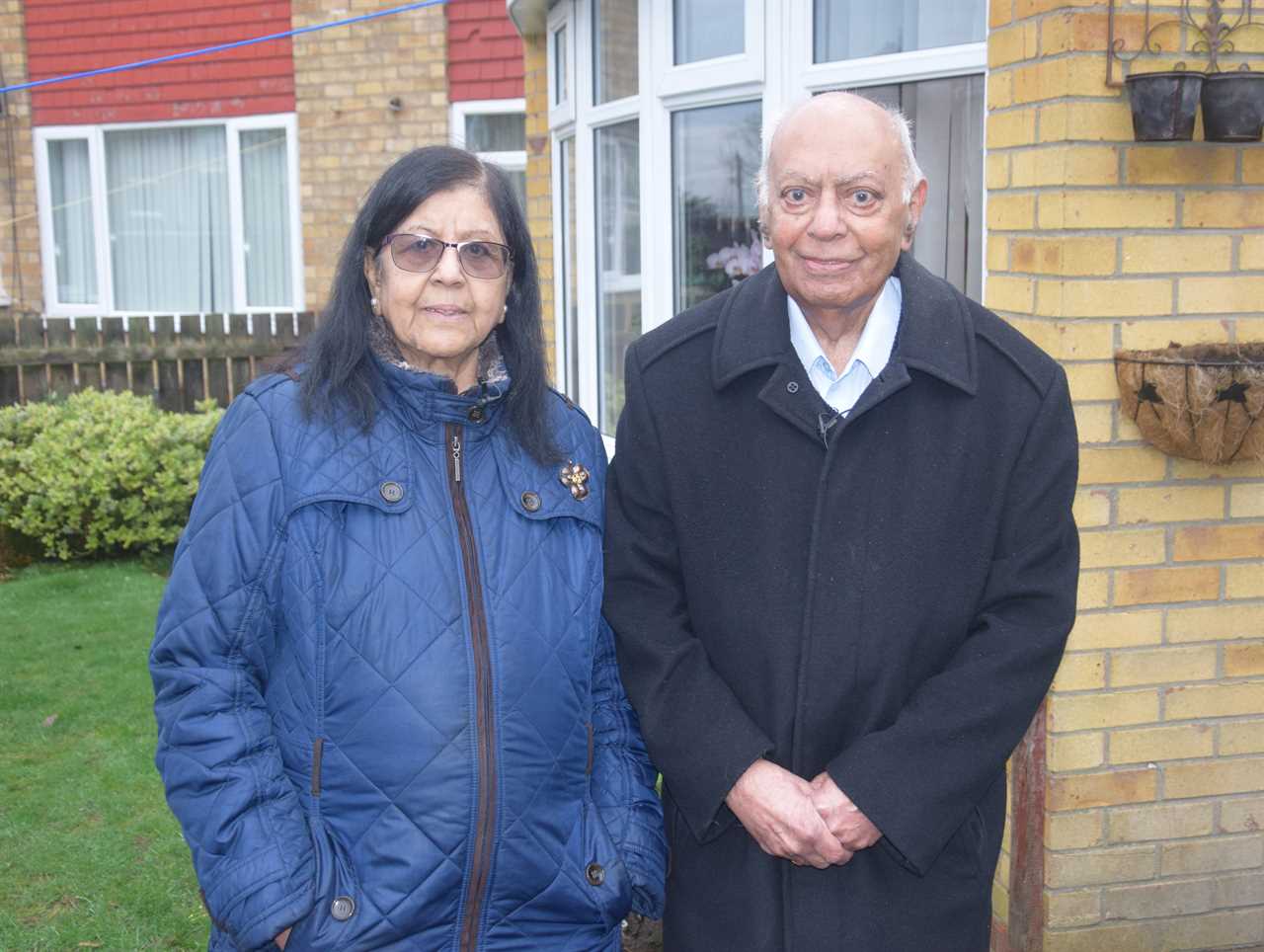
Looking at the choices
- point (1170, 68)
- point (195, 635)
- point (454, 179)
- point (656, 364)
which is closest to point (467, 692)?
point (195, 635)

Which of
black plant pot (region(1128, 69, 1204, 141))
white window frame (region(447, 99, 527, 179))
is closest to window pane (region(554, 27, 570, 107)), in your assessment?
black plant pot (region(1128, 69, 1204, 141))

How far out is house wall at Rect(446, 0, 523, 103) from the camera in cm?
1156

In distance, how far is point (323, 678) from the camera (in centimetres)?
210

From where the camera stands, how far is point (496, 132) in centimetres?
1208

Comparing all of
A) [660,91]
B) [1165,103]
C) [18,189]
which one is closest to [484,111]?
[18,189]

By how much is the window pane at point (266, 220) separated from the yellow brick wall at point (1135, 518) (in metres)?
10.5

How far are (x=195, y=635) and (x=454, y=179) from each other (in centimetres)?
85

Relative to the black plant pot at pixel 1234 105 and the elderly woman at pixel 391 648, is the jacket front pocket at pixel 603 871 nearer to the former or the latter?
the elderly woman at pixel 391 648

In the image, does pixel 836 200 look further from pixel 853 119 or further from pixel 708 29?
pixel 708 29

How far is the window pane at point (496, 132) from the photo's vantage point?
1202cm

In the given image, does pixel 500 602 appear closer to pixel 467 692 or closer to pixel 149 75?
pixel 467 692

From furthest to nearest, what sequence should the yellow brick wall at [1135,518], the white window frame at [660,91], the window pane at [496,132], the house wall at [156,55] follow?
Answer: the house wall at [156,55] → the window pane at [496,132] → the white window frame at [660,91] → the yellow brick wall at [1135,518]

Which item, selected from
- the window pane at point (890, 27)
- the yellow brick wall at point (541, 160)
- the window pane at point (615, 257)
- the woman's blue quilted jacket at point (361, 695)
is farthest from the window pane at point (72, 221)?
the woman's blue quilted jacket at point (361, 695)

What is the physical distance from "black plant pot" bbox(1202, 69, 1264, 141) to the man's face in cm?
130
